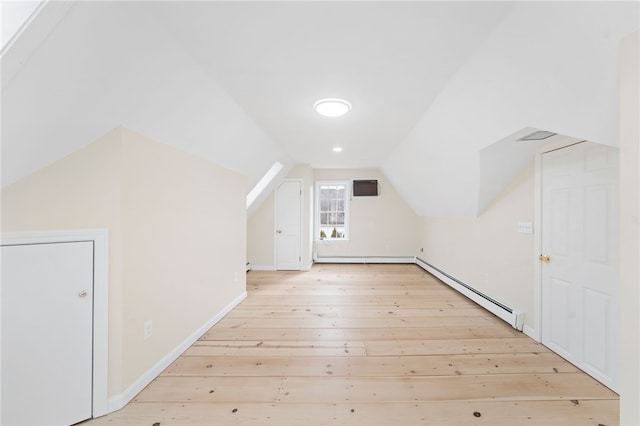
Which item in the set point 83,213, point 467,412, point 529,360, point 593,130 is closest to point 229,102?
point 83,213

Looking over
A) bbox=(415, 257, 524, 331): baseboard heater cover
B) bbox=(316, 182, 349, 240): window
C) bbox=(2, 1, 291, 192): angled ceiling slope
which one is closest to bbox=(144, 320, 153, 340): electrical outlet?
bbox=(2, 1, 291, 192): angled ceiling slope

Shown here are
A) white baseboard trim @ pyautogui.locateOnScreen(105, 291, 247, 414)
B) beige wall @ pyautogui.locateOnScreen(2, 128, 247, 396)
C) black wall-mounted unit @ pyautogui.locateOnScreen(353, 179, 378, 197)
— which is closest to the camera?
→ beige wall @ pyautogui.locateOnScreen(2, 128, 247, 396)

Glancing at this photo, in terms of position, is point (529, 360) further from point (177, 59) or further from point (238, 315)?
point (177, 59)

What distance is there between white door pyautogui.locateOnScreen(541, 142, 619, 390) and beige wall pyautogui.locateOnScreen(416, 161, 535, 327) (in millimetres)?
174

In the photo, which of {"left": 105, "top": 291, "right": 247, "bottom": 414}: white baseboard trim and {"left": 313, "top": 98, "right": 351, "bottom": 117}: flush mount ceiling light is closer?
{"left": 105, "top": 291, "right": 247, "bottom": 414}: white baseboard trim

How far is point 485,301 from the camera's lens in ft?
9.40

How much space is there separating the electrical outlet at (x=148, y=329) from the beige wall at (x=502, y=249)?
3.43 m

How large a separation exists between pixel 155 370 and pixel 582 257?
348 centimetres

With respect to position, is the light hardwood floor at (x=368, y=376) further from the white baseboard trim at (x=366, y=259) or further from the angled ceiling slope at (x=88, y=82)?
the white baseboard trim at (x=366, y=259)

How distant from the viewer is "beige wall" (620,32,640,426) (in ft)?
2.88

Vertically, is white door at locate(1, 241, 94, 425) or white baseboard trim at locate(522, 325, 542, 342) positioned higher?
white door at locate(1, 241, 94, 425)

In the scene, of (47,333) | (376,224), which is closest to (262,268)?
(376,224)

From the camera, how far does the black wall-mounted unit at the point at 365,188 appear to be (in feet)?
17.7

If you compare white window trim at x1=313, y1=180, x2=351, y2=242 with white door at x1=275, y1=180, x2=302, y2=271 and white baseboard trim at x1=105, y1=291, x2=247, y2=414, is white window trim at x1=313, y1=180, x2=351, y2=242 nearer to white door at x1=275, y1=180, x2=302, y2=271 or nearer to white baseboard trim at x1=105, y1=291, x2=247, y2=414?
white door at x1=275, y1=180, x2=302, y2=271
